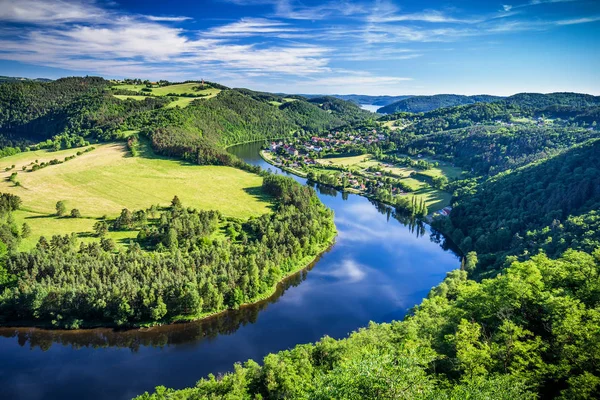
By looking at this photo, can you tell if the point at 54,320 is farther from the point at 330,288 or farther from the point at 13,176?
the point at 13,176

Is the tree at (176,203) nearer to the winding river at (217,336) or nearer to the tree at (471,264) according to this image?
the winding river at (217,336)

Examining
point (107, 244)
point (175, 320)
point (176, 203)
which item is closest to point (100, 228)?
point (107, 244)

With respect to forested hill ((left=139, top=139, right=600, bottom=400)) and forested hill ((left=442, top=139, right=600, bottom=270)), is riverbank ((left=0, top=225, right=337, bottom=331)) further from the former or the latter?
forested hill ((left=442, top=139, right=600, bottom=270))

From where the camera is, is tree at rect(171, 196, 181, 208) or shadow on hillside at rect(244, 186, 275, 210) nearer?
tree at rect(171, 196, 181, 208)

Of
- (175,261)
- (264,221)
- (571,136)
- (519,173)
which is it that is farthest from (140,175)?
(571,136)

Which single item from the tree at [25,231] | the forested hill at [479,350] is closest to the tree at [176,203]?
the tree at [25,231]

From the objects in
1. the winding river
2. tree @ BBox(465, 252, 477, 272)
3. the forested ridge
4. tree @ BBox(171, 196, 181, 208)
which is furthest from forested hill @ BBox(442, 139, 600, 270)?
tree @ BBox(171, 196, 181, 208)

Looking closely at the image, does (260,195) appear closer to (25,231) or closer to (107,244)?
(107,244)
